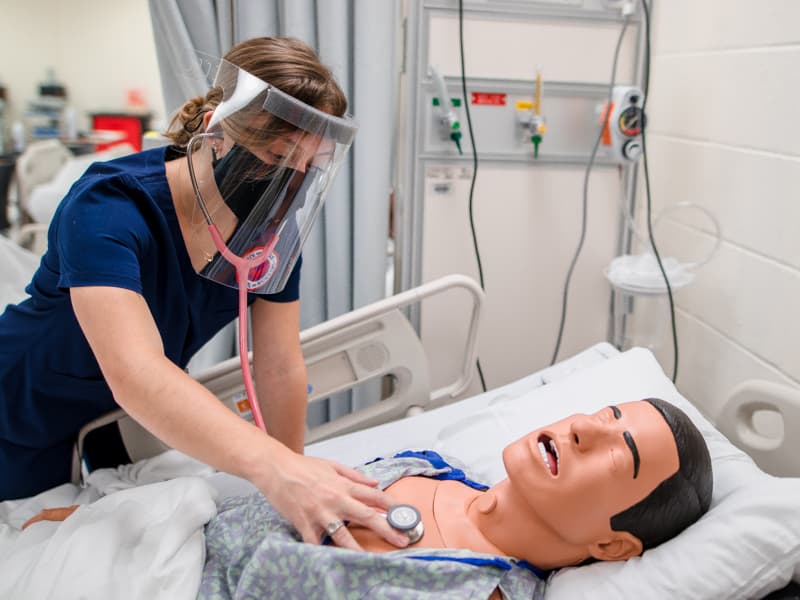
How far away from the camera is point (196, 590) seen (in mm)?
1074

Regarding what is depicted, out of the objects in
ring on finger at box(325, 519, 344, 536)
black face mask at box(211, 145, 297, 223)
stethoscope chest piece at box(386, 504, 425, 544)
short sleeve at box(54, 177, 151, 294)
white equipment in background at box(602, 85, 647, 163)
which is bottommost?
stethoscope chest piece at box(386, 504, 425, 544)

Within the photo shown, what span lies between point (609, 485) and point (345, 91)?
1.37 m

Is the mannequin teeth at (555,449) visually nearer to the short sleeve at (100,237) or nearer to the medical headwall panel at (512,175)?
the short sleeve at (100,237)

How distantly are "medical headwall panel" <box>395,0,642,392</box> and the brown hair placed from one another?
0.94m

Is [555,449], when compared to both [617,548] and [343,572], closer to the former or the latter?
[617,548]

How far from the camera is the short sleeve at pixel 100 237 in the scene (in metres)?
1.01

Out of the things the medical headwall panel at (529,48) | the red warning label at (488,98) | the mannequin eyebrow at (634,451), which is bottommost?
the mannequin eyebrow at (634,451)

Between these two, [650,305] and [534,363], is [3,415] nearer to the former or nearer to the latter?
[534,363]

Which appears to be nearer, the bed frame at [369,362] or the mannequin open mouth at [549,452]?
the mannequin open mouth at [549,452]

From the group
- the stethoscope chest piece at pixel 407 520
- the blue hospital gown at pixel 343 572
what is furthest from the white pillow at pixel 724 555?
the stethoscope chest piece at pixel 407 520

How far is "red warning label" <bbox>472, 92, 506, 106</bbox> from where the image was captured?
210 cm

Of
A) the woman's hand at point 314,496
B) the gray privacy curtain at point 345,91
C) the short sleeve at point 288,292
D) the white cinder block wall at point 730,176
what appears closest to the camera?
the woman's hand at point 314,496

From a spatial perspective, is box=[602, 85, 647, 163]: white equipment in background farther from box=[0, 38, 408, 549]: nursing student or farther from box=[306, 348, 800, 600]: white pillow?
box=[0, 38, 408, 549]: nursing student

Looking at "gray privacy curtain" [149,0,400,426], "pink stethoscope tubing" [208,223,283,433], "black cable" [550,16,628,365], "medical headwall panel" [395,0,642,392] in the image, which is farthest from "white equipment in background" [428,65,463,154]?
"pink stethoscope tubing" [208,223,283,433]
